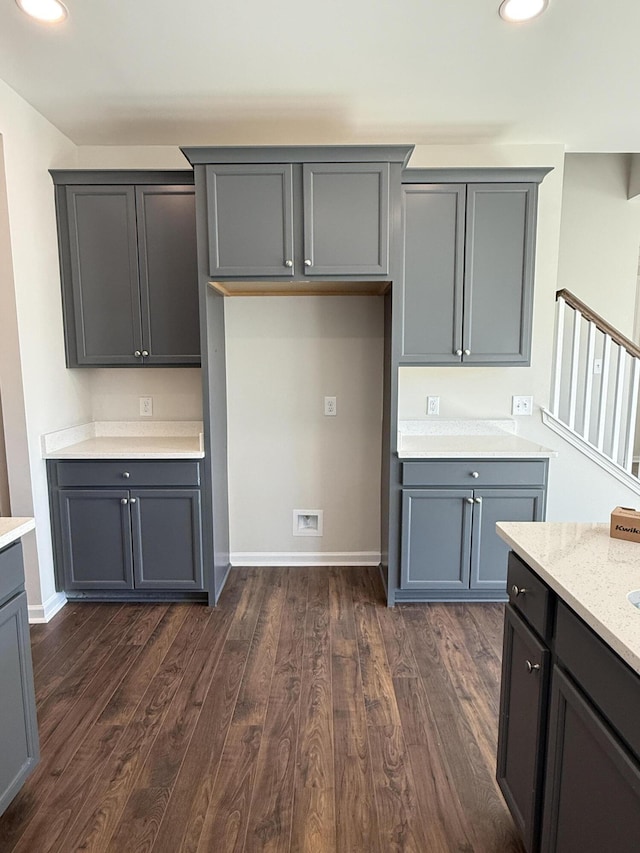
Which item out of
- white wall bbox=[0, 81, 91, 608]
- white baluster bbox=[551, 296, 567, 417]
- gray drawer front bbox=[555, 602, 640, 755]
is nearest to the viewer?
gray drawer front bbox=[555, 602, 640, 755]

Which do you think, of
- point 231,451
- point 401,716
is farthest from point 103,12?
point 401,716

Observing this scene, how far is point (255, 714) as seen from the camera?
193cm

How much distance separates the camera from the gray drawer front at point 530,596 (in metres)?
1.19

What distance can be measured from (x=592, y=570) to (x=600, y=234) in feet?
13.6

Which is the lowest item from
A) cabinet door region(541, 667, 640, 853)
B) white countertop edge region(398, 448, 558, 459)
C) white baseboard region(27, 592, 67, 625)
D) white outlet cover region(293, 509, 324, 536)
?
white baseboard region(27, 592, 67, 625)

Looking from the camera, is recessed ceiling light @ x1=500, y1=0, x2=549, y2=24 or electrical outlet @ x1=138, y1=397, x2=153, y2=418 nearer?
recessed ceiling light @ x1=500, y1=0, x2=549, y2=24

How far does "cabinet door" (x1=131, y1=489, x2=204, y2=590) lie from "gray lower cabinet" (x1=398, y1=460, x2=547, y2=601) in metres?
1.20

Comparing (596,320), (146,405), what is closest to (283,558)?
(146,405)

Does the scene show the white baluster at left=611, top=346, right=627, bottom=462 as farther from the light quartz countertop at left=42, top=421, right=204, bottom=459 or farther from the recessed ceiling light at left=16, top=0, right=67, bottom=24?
the recessed ceiling light at left=16, top=0, right=67, bottom=24

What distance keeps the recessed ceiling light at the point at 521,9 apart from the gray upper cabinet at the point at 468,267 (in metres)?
0.79

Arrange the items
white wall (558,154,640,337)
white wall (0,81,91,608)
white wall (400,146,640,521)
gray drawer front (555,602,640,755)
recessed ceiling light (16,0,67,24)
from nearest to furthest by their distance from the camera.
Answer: gray drawer front (555,602,640,755)
recessed ceiling light (16,0,67,24)
white wall (0,81,91,608)
white wall (400,146,640,521)
white wall (558,154,640,337)

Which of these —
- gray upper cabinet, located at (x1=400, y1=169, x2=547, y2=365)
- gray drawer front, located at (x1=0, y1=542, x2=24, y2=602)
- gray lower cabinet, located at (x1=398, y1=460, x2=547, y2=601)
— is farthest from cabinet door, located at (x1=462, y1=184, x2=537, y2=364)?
Answer: gray drawer front, located at (x1=0, y1=542, x2=24, y2=602)

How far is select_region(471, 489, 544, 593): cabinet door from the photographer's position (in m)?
2.67

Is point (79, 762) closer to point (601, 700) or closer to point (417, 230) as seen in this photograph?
point (601, 700)
